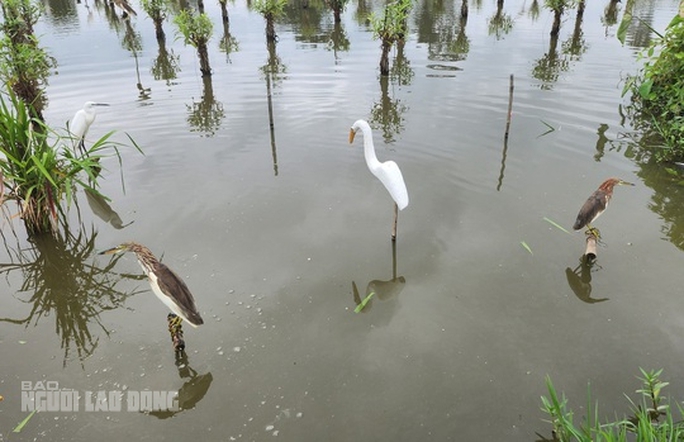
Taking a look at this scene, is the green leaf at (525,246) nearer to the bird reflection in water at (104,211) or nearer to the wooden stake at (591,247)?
the wooden stake at (591,247)

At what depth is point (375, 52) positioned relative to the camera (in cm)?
1866

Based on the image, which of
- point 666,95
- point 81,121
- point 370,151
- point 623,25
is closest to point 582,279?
point 370,151

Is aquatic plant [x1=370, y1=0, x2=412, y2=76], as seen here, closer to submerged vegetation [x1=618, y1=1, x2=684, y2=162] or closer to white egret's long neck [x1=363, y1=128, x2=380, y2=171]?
submerged vegetation [x1=618, y1=1, x2=684, y2=162]

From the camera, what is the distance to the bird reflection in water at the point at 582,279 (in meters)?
5.71

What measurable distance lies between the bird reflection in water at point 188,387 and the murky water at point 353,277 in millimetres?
19

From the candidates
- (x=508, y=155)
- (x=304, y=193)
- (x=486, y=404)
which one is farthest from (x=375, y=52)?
(x=486, y=404)

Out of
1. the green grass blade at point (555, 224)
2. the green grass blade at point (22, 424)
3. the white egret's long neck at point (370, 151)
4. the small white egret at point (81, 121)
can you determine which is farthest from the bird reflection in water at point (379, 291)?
the small white egret at point (81, 121)

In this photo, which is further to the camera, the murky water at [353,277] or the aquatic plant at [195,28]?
the aquatic plant at [195,28]

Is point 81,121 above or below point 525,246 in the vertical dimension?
above

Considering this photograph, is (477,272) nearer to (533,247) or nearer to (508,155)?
(533,247)

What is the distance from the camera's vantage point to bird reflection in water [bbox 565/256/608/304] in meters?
5.71

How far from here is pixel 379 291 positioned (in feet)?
19.7

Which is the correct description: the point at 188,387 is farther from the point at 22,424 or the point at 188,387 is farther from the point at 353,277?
the point at 353,277

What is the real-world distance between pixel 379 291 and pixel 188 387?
262 centimetres
